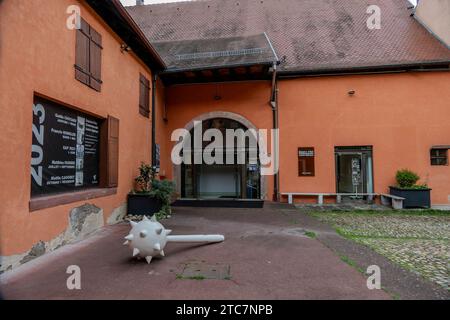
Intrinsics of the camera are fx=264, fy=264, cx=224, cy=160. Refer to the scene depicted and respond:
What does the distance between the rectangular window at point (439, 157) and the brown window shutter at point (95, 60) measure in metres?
10.7

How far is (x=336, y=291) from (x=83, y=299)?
271cm

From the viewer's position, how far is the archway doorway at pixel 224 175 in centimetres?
1052

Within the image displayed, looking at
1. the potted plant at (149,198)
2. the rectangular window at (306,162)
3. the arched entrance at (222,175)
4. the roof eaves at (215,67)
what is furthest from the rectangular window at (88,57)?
the rectangular window at (306,162)

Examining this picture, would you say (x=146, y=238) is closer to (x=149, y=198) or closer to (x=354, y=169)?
(x=149, y=198)

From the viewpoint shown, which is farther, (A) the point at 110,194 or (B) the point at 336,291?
(A) the point at 110,194

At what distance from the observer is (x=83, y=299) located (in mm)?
2709

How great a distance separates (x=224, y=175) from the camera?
37.5ft

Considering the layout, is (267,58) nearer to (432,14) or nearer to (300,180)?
(300,180)

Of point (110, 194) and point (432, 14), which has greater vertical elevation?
point (432, 14)

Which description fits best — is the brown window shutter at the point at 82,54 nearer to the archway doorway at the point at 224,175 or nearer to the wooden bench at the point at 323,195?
the archway doorway at the point at 224,175

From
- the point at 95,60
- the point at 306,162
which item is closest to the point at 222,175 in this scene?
the point at 306,162

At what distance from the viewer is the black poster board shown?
416 centimetres

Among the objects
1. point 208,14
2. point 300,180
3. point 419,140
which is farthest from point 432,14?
point 208,14

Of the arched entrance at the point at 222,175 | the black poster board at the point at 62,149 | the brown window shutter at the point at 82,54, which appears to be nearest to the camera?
the black poster board at the point at 62,149
